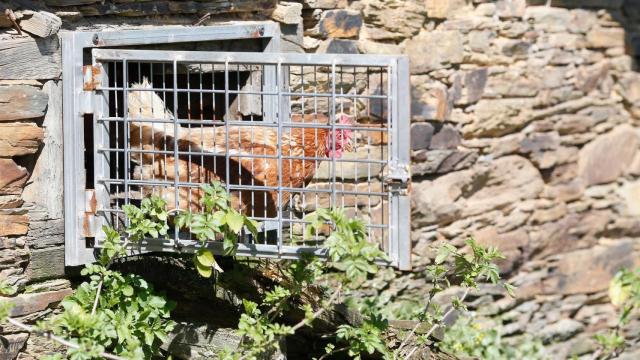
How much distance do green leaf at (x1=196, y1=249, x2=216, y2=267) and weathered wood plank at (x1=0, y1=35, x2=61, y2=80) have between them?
0.83 m

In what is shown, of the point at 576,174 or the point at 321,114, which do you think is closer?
the point at 321,114

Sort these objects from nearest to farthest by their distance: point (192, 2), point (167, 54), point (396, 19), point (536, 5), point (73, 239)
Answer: point (167, 54) < point (73, 239) < point (192, 2) < point (396, 19) < point (536, 5)

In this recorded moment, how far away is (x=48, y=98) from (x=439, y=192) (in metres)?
2.30

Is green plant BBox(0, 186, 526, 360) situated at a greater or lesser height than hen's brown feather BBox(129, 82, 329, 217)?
lesser

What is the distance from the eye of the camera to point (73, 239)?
3744 mm

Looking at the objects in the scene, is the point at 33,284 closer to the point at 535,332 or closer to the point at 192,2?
the point at 192,2

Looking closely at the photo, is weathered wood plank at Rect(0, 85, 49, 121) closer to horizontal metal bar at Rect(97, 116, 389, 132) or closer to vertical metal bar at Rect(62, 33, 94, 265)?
vertical metal bar at Rect(62, 33, 94, 265)

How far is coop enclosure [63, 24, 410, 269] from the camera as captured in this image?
3412 mm

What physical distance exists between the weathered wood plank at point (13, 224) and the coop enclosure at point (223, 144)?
0.55 ft

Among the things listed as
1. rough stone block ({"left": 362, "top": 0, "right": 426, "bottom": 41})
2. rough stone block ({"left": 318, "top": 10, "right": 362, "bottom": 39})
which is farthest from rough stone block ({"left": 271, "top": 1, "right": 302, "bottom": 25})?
rough stone block ({"left": 362, "top": 0, "right": 426, "bottom": 41})

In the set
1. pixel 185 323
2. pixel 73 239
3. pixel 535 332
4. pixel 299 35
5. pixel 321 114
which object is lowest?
pixel 535 332

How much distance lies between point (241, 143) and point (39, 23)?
81 centimetres

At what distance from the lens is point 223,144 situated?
3.78 meters

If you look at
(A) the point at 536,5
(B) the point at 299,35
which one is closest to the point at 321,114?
(B) the point at 299,35
